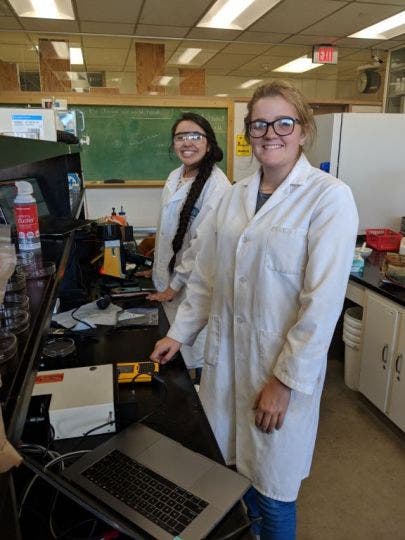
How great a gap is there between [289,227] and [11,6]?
14.4 ft

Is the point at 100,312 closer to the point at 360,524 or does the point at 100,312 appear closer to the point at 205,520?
the point at 205,520

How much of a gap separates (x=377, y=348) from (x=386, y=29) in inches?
176

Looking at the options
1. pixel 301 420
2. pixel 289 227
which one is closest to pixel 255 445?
pixel 301 420

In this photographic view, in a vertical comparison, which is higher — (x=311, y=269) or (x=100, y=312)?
(x=311, y=269)

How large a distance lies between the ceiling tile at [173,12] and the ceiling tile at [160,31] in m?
0.17

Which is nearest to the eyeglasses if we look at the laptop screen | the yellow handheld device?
the laptop screen

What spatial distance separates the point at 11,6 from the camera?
162 inches

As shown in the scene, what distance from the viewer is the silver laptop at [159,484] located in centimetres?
76

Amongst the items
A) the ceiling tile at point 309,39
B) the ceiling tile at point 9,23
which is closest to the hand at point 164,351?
the ceiling tile at point 9,23

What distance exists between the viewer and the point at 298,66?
732 centimetres

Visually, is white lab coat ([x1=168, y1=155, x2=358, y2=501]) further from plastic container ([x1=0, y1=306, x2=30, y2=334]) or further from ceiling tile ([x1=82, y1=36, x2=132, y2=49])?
ceiling tile ([x1=82, y1=36, x2=132, y2=49])

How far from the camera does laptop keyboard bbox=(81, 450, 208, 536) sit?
0.77 meters

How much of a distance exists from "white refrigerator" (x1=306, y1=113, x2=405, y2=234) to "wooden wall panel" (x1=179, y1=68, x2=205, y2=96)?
1860 mm

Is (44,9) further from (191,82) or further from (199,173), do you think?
(199,173)
